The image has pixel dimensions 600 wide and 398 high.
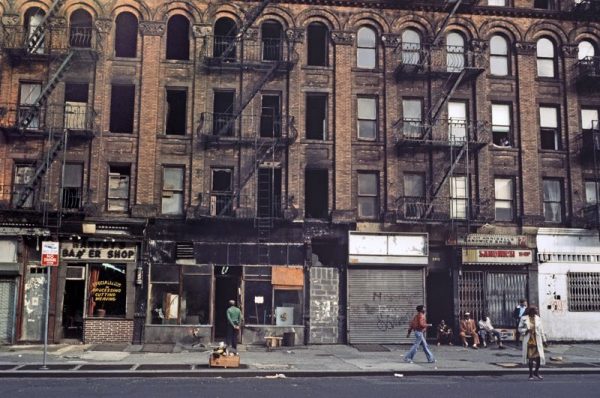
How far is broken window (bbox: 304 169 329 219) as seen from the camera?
24812 millimetres

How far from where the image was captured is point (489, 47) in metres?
26.6

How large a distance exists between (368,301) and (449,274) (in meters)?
3.65

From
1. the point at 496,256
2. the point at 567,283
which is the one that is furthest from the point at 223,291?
the point at 567,283

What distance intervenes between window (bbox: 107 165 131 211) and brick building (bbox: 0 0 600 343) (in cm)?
6

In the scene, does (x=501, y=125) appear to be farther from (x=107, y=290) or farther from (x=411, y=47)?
(x=107, y=290)

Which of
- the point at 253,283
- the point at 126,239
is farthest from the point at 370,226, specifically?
the point at 126,239

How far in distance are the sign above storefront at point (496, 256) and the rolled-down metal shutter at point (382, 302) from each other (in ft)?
6.53

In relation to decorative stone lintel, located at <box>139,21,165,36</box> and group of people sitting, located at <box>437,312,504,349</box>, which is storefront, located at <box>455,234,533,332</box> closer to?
group of people sitting, located at <box>437,312,504,349</box>

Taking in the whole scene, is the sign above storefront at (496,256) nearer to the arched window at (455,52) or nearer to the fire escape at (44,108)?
the arched window at (455,52)

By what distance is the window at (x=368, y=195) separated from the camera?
2498 centimetres

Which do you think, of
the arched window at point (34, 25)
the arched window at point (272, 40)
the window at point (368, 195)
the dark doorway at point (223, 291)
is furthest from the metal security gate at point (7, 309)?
the window at point (368, 195)

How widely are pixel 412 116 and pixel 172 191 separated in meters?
10.4

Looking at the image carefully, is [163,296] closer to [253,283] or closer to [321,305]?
[253,283]

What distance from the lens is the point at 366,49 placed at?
2595 cm
